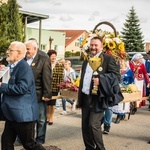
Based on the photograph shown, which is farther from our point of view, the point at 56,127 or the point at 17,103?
the point at 56,127

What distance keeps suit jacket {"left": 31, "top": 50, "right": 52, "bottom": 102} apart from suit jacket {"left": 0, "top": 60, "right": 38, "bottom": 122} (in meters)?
1.34

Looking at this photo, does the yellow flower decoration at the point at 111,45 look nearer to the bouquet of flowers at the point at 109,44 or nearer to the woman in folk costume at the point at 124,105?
the bouquet of flowers at the point at 109,44

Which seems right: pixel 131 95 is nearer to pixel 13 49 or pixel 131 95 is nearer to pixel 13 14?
pixel 13 49

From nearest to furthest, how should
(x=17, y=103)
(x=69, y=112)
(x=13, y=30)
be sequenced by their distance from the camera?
(x=17, y=103) < (x=69, y=112) < (x=13, y=30)

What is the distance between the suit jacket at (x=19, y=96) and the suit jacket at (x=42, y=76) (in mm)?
1340

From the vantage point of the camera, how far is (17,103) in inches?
174

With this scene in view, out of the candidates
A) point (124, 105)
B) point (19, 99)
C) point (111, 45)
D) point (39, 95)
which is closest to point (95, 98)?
point (19, 99)

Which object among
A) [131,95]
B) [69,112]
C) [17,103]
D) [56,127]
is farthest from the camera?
[69,112]

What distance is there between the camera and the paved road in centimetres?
637

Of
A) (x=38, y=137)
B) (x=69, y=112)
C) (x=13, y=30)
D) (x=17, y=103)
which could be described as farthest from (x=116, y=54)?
(x=13, y=30)

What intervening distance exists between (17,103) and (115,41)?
2.40 metres

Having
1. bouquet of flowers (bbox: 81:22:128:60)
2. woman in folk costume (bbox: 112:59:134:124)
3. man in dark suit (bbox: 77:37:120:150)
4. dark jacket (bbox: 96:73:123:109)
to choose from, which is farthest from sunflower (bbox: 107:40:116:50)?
woman in folk costume (bbox: 112:59:134:124)

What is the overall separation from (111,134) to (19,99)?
11.0ft

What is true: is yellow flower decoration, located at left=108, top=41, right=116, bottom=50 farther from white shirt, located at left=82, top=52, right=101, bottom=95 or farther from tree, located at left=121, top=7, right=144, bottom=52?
tree, located at left=121, top=7, right=144, bottom=52
